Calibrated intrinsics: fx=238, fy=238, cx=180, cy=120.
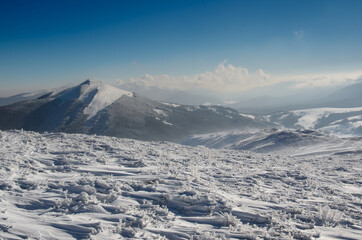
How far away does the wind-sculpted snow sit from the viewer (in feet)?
23.5

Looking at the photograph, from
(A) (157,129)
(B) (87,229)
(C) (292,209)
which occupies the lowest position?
(A) (157,129)

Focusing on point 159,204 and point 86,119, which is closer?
point 159,204

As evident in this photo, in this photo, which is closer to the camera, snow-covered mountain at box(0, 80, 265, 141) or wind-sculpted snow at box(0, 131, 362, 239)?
wind-sculpted snow at box(0, 131, 362, 239)

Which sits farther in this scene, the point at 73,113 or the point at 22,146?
the point at 73,113

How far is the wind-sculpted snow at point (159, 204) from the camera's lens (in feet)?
23.5

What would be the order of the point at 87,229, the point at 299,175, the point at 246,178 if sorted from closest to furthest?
the point at 87,229 → the point at 246,178 → the point at 299,175

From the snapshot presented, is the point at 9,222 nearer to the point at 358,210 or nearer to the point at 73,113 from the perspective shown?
the point at 358,210

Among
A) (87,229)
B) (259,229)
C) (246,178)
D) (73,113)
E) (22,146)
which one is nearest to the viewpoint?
(87,229)

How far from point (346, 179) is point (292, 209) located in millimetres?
9827

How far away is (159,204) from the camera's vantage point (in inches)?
361

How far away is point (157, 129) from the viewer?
601ft

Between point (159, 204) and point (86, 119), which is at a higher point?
point (159, 204)

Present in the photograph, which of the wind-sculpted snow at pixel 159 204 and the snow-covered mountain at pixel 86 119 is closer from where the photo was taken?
the wind-sculpted snow at pixel 159 204

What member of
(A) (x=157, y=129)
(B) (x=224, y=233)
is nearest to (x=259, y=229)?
(B) (x=224, y=233)
